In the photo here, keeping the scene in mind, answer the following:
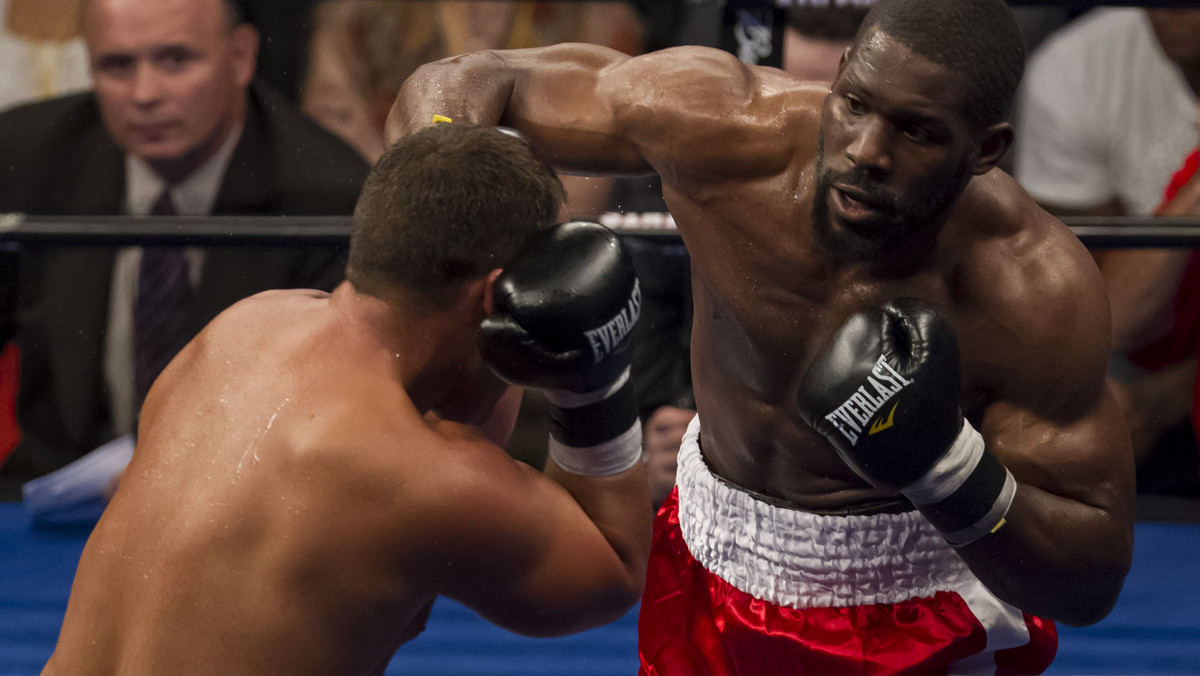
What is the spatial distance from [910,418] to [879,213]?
0.25 metres

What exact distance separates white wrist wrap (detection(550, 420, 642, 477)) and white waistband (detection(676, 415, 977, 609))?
260 mm

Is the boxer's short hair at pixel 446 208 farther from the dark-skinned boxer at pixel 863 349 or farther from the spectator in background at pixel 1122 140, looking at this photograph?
the spectator in background at pixel 1122 140

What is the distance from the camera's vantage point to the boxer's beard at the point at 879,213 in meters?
1.42

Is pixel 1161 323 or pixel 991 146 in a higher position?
pixel 991 146

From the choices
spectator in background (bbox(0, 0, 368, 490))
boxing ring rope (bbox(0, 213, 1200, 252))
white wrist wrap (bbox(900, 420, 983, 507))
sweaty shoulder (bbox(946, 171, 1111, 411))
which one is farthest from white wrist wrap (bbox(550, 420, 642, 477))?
spectator in background (bbox(0, 0, 368, 490))

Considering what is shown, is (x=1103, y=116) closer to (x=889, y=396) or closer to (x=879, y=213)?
(x=879, y=213)

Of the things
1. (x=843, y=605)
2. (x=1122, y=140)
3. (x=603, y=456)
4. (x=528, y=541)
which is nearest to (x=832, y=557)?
(x=843, y=605)

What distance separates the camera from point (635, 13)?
315 cm

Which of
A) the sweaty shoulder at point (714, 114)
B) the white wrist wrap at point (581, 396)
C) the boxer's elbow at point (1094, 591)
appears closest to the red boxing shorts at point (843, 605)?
the boxer's elbow at point (1094, 591)

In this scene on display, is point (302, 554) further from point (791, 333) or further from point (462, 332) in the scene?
point (791, 333)

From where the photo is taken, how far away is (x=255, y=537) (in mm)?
1277

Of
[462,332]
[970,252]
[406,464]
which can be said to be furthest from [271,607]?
[970,252]

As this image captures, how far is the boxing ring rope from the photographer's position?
7.72 ft

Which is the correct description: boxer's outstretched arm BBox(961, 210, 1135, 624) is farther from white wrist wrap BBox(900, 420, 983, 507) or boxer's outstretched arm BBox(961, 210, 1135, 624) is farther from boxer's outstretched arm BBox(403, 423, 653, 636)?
boxer's outstretched arm BBox(403, 423, 653, 636)
